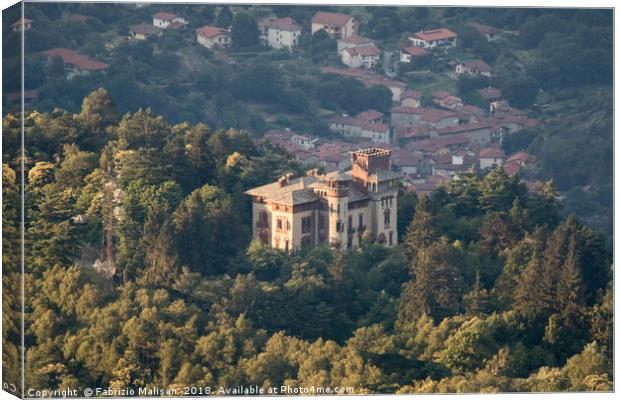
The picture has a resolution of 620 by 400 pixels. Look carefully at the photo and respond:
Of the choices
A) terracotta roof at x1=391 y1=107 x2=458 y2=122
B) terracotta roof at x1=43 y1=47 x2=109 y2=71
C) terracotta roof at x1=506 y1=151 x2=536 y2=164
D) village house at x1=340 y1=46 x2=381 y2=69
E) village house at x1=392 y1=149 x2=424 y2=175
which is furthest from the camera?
village house at x1=340 y1=46 x2=381 y2=69

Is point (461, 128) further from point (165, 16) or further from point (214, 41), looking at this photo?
point (165, 16)

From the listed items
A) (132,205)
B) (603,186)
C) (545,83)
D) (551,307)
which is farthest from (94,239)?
(545,83)

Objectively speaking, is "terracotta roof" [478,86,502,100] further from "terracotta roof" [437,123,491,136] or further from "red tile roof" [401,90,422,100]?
"terracotta roof" [437,123,491,136]

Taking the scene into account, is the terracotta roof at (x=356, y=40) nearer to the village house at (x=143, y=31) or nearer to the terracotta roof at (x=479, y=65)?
the terracotta roof at (x=479, y=65)

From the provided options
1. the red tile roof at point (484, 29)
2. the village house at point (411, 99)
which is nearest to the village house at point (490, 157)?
the village house at point (411, 99)

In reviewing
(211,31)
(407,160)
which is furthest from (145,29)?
(407,160)

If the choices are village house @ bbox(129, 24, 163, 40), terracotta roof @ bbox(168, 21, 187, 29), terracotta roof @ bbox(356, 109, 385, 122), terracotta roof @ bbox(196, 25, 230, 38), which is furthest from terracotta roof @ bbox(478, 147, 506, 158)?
terracotta roof @ bbox(196, 25, 230, 38)

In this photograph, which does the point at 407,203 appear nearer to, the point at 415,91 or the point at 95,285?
the point at 95,285
